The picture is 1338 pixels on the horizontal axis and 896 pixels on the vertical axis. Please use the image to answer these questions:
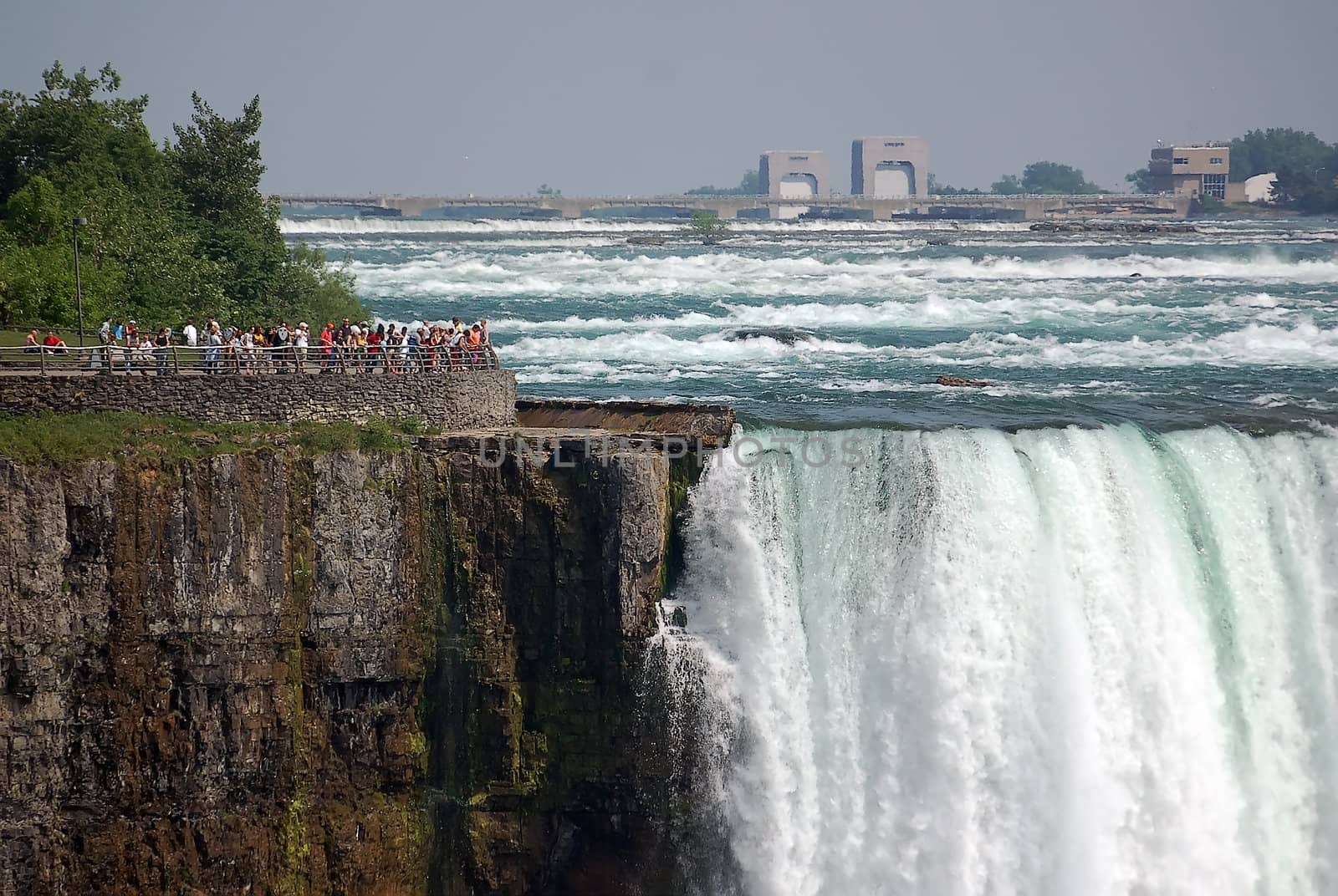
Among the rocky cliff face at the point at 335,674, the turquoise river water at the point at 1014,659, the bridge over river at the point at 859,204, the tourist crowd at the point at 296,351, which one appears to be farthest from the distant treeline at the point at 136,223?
the bridge over river at the point at 859,204

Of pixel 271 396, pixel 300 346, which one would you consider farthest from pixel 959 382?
pixel 271 396

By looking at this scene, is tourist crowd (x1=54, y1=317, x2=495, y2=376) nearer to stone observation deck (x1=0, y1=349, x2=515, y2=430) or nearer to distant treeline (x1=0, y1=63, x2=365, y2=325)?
stone observation deck (x1=0, y1=349, x2=515, y2=430)

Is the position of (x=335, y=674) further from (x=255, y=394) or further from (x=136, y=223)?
(x=136, y=223)

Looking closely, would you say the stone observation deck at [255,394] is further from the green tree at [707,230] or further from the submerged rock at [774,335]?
the green tree at [707,230]

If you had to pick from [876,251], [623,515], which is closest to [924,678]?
[623,515]

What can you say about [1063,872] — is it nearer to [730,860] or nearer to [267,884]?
[730,860]

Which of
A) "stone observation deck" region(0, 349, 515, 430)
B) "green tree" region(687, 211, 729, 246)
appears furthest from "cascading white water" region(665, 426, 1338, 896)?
"green tree" region(687, 211, 729, 246)
